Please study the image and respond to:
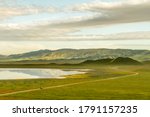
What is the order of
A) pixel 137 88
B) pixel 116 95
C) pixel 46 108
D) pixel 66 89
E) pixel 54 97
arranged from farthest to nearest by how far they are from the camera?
1. pixel 137 88
2. pixel 66 89
3. pixel 116 95
4. pixel 54 97
5. pixel 46 108

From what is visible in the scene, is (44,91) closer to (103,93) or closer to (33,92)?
(33,92)

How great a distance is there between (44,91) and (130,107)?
37265mm

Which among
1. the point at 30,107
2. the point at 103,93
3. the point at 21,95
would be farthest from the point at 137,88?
the point at 30,107

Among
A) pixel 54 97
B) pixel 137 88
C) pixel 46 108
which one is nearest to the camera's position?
pixel 46 108

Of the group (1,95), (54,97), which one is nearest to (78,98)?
(54,97)

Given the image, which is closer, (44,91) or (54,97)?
(54,97)

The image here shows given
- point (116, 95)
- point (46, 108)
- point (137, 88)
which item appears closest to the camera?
point (46, 108)

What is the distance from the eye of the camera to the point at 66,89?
→ 84.5 m

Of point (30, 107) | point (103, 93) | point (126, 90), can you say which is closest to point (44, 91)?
point (103, 93)

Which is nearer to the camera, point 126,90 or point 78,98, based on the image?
point 78,98

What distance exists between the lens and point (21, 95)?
7312 cm

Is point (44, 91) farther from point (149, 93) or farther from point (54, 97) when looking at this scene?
point (149, 93)

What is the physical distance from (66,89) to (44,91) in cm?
687

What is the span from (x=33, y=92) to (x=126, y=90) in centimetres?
→ 2333
